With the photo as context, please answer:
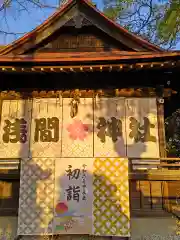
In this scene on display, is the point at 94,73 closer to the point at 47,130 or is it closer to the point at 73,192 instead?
the point at 47,130

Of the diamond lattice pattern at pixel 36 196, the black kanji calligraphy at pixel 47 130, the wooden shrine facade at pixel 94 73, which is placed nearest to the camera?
the diamond lattice pattern at pixel 36 196

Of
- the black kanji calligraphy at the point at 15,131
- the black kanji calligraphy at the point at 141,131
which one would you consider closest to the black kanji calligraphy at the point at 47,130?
the black kanji calligraphy at the point at 15,131

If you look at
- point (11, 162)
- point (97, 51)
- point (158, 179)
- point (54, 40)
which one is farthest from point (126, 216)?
point (54, 40)

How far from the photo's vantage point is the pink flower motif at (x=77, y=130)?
27.9ft

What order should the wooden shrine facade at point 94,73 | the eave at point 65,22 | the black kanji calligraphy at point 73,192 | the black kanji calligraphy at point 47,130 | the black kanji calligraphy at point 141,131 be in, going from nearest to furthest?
the black kanji calligraphy at point 73,192
the wooden shrine facade at point 94,73
the black kanji calligraphy at point 141,131
the black kanji calligraphy at point 47,130
the eave at point 65,22

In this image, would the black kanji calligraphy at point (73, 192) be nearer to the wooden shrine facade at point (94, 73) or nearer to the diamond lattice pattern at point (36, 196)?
the diamond lattice pattern at point (36, 196)

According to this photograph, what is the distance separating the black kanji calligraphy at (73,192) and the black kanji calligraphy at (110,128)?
5.50 ft

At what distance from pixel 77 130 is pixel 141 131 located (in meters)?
1.83

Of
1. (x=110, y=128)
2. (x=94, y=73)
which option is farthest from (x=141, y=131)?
(x=94, y=73)

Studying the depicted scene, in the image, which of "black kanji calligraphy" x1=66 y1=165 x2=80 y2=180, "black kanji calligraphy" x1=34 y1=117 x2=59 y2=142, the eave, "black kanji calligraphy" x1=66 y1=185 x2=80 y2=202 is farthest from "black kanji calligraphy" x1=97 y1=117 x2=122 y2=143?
the eave

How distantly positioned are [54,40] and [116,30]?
2093 millimetres

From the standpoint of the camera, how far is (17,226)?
7.48m

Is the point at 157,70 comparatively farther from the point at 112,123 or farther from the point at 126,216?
the point at 126,216

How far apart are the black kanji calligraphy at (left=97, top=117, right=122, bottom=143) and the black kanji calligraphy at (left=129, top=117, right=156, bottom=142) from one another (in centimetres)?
35
